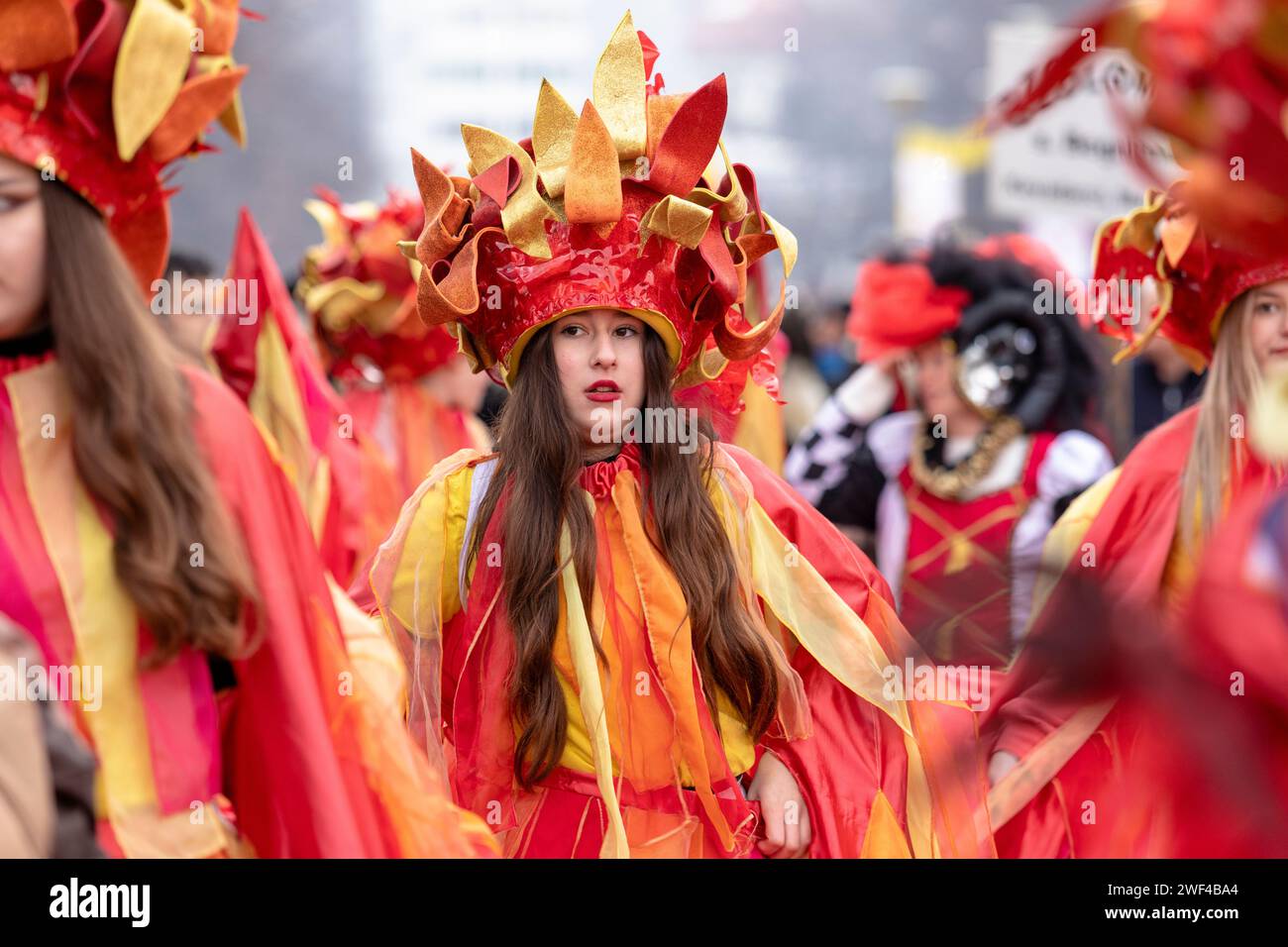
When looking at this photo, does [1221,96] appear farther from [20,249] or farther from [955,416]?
[955,416]

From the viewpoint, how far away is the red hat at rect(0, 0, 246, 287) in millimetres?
2771

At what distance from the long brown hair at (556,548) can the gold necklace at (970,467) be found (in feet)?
10.9

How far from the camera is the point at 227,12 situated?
3.20 metres

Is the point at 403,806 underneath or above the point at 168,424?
underneath

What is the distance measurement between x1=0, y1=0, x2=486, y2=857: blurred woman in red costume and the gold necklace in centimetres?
427

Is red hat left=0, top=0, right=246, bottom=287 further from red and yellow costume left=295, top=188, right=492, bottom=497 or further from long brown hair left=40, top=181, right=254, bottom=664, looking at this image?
red and yellow costume left=295, top=188, right=492, bottom=497

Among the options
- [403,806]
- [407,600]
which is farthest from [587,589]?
[403,806]

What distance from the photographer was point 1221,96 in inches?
43.5

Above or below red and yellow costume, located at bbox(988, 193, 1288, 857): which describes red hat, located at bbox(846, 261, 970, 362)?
above

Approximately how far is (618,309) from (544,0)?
52001 millimetres

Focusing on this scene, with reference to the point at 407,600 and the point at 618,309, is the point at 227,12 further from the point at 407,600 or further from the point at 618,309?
the point at 407,600

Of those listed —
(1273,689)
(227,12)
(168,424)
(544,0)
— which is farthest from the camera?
(544,0)

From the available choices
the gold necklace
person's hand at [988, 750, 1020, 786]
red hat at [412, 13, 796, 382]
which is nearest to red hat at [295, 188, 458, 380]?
Result: the gold necklace

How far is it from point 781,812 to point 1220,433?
167cm
